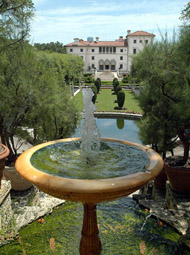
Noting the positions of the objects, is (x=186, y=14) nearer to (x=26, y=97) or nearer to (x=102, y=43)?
(x=26, y=97)

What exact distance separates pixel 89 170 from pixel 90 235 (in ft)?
2.89

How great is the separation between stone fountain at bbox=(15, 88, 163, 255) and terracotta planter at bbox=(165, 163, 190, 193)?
6.34 ft

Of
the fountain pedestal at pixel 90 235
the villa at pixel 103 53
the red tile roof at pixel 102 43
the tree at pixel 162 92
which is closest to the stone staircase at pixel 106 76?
the villa at pixel 103 53

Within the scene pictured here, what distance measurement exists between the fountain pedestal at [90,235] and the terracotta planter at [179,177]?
275 centimetres

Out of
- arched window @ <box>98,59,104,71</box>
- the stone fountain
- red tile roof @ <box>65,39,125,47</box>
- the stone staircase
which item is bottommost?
the stone fountain

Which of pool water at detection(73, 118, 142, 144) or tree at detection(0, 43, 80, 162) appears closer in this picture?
tree at detection(0, 43, 80, 162)

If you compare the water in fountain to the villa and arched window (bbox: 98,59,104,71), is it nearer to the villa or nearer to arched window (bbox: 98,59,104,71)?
the villa

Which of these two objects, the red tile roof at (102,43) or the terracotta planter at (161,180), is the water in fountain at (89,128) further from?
the red tile roof at (102,43)

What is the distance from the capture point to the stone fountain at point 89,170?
7.52 feet

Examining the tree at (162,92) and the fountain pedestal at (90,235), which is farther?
the tree at (162,92)

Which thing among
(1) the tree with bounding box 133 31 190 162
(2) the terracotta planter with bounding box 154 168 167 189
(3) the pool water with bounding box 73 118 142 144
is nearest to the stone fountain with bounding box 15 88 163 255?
(1) the tree with bounding box 133 31 190 162

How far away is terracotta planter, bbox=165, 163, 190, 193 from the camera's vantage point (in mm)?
5127

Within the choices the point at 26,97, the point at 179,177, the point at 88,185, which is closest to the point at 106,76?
the point at 26,97

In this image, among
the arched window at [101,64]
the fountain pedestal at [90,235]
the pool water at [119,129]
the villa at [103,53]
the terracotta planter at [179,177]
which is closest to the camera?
the fountain pedestal at [90,235]
